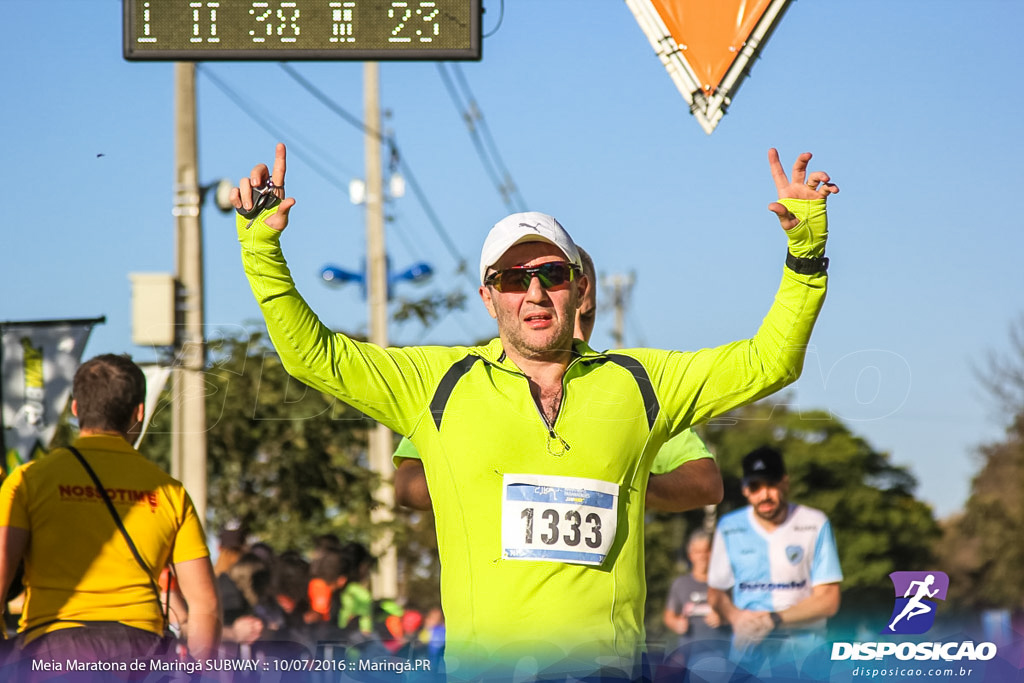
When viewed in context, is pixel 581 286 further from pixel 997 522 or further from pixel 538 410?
pixel 997 522

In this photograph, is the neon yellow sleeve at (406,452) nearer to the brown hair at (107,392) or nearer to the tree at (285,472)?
the brown hair at (107,392)

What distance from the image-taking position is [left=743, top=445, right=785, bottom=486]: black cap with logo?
7.78 m

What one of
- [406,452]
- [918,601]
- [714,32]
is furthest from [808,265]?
[714,32]

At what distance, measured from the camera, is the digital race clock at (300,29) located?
5.97 meters

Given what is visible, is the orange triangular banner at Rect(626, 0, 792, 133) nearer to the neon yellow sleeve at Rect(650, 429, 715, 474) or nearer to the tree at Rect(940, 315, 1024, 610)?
the neon yellow sleeve at Rect(650, 429, 715, 474)

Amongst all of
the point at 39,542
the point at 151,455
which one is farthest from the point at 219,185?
the point at 39,542

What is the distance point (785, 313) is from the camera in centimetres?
399

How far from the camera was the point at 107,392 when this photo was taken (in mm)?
5055

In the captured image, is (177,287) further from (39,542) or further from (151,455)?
(39,542)

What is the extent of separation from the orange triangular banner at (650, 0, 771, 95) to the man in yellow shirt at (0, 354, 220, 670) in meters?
2.58

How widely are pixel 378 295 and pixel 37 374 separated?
410 inches

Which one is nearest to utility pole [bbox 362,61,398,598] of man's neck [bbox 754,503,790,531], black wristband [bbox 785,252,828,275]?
man's neck [bbox 754,503,790,531]

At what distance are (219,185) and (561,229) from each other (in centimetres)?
738

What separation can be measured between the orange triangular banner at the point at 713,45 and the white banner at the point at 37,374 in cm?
420
